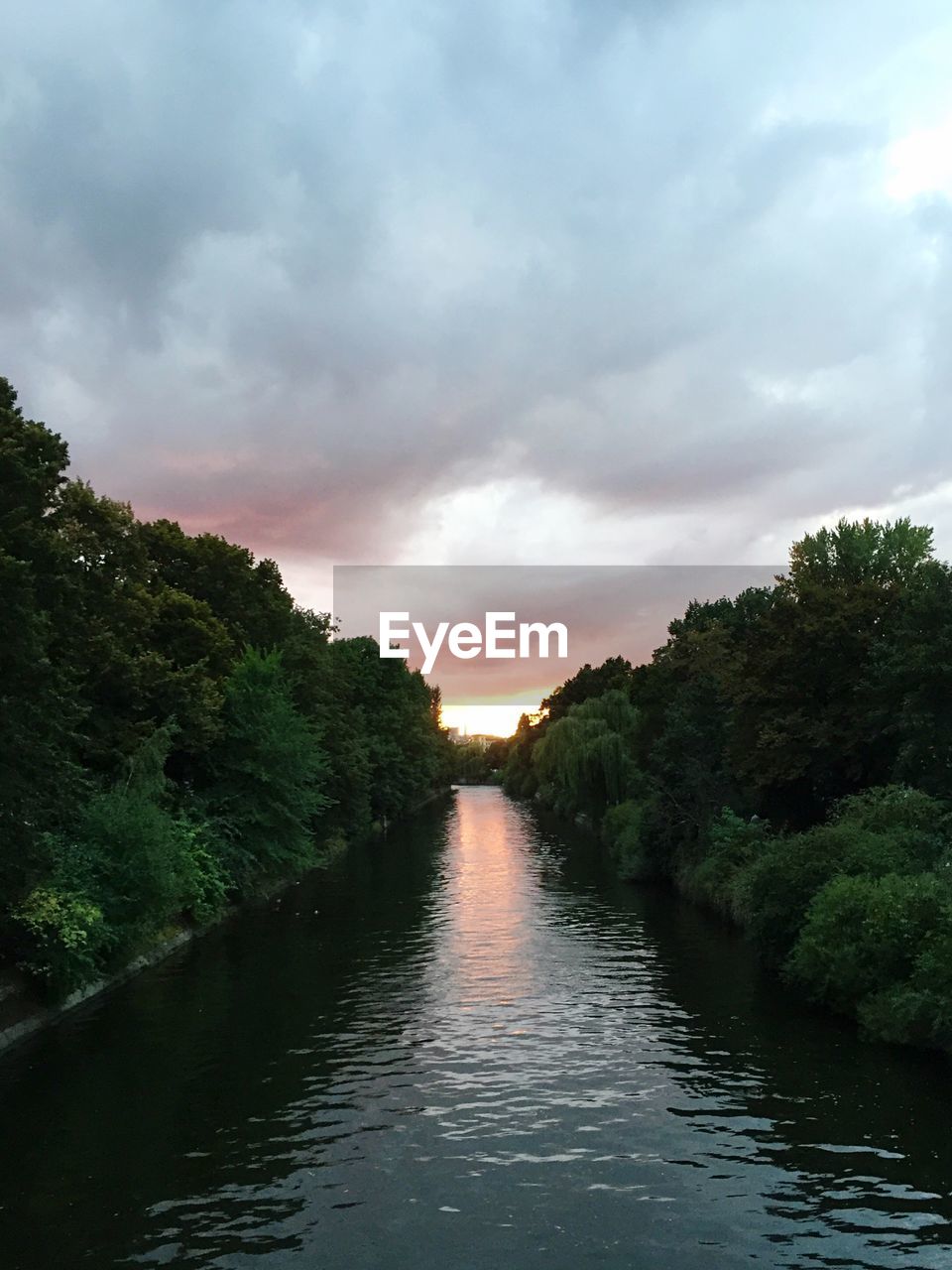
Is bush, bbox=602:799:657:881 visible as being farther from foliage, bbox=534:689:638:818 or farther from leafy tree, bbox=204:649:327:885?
leafy tree, bbox=204:649:327:885

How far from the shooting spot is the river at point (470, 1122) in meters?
13.6

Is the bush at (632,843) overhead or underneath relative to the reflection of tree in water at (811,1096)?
overhead

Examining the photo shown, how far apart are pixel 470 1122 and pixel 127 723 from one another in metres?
23.4

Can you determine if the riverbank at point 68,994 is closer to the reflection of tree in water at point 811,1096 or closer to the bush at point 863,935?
the reflection of tree in water at point 811,1096

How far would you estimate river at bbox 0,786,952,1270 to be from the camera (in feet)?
44.8

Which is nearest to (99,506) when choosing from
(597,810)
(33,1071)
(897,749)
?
(33,1071)

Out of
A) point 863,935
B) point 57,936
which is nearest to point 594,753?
point 863,935

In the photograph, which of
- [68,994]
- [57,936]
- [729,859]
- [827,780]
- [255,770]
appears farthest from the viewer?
[255,770]

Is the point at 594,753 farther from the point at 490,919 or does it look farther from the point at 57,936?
the point at 57,936

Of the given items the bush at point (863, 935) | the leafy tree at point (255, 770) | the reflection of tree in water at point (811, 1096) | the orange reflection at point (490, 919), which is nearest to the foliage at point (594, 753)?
the orange reflection at point (490, 919)

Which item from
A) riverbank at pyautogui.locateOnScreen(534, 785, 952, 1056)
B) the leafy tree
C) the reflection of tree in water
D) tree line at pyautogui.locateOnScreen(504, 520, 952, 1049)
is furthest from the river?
the leafy tree

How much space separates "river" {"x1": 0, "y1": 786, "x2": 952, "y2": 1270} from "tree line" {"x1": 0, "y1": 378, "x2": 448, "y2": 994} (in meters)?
3.20

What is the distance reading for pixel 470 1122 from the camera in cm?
1817

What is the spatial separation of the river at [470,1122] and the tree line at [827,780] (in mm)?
1963
